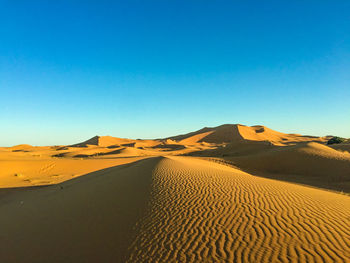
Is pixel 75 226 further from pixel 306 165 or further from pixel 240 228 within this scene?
pixel 306 165

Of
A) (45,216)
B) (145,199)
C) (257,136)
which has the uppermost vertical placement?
(257,136)

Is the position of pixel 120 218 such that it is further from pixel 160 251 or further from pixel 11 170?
pixel 11 170

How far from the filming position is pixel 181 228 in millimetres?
4930

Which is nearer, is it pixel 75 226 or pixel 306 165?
pixel 75 226

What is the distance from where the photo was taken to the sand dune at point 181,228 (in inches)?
158

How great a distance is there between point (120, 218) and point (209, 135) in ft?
232

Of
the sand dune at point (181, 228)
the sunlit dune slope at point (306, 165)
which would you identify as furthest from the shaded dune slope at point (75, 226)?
the sunlit dune slope at point (306, 165)

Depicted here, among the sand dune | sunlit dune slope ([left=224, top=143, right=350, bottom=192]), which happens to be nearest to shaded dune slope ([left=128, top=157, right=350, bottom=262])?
the sand dune

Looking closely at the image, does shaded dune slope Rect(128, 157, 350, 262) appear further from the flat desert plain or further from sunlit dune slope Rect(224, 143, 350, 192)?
sunlit dune slope Rect(224, 143, 350, 192)

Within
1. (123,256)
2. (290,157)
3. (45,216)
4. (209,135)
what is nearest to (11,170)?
(45,216)

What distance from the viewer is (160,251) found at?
4.11 m

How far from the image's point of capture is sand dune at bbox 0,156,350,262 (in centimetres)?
402

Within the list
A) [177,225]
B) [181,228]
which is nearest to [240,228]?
[181,228]

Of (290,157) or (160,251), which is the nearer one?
(160,251)
